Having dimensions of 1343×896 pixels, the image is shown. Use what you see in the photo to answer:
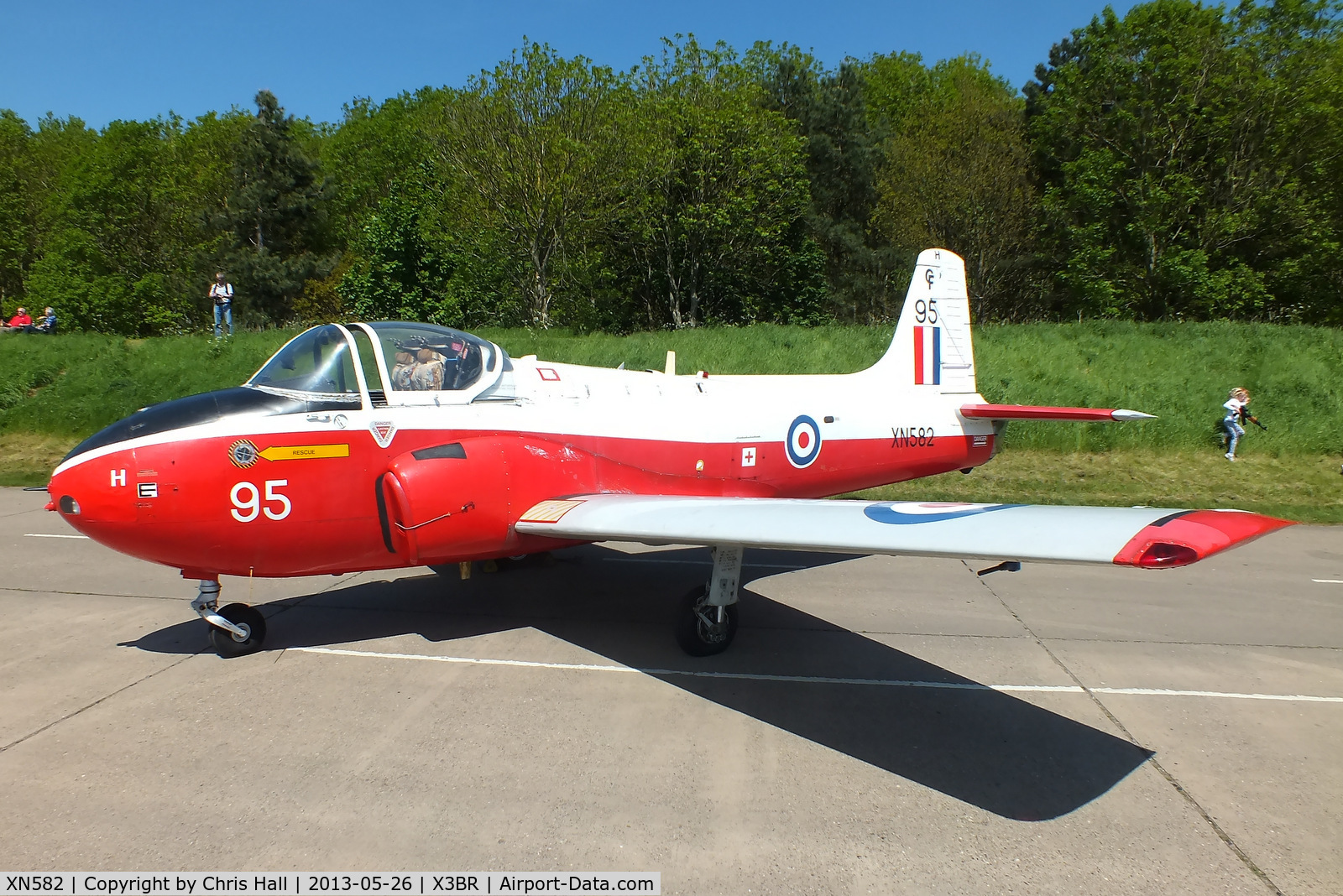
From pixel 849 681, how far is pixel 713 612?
1236 millimetres

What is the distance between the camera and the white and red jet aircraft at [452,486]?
5.12 meters

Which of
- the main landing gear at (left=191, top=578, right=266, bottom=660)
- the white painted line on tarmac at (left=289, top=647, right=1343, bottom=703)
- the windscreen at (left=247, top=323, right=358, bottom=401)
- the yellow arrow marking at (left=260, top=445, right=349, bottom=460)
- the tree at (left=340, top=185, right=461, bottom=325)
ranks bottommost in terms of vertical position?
the white painted line on tarmac at (left=289, top=647, right=1343, bottom=703)

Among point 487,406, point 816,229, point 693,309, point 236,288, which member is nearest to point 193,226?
point 236,288

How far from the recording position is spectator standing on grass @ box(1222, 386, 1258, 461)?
16.8 m

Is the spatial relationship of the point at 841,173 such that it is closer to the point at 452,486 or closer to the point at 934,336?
the point at 934,336

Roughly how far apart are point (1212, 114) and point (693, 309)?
21.9 m

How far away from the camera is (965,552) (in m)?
4.41

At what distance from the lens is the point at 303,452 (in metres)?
6.08

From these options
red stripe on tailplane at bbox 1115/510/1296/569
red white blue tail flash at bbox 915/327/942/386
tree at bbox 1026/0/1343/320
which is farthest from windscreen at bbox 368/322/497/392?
tree at bbox 1026/0/1343/320

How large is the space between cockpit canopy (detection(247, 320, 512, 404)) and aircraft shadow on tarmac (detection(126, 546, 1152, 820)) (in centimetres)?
223

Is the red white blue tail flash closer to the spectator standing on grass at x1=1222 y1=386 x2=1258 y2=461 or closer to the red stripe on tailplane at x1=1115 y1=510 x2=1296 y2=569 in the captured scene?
the red stripe on tailplane at x1=1115 y1=510 x2=1296 y2=569

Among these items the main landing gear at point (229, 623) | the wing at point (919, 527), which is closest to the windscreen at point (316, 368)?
the main landing gear at point (229, 623)

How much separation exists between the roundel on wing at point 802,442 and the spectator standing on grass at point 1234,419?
1297 centimetres
